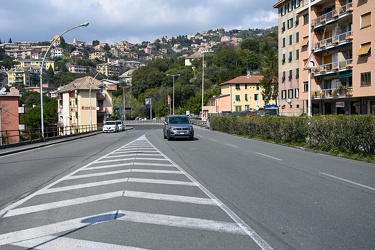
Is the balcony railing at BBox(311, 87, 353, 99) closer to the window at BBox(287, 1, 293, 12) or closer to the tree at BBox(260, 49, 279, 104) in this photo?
the window at BBox(287, 1, 293, 12)

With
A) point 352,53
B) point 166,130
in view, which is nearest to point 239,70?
point 352,53

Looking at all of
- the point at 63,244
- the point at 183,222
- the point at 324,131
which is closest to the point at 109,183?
the point at 183,222

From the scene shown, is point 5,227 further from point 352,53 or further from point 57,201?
point 352,53

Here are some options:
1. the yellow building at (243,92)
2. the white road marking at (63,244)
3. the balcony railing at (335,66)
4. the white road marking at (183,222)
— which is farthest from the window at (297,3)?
the white road marking at (63,244)

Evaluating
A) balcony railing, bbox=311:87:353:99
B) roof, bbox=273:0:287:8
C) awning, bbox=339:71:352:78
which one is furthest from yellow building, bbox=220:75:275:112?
awning, bbox=339:71:352:78

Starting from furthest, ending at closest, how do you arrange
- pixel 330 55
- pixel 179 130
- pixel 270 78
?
pixel 270 78
pixel 330 55
pixel 179 130

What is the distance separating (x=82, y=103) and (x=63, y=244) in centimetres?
7531

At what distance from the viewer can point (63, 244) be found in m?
5.49

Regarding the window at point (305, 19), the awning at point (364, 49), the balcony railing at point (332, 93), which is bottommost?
the balcony railing at point (332, 93)

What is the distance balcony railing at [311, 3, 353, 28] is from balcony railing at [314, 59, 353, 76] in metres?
4.94

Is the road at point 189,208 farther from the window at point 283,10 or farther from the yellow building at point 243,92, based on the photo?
the yellow building at point 243,92

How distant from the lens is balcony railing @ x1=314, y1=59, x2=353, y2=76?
42.8 metres

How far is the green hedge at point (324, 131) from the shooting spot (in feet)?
51.3

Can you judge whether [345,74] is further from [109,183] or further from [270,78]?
[109,183]
